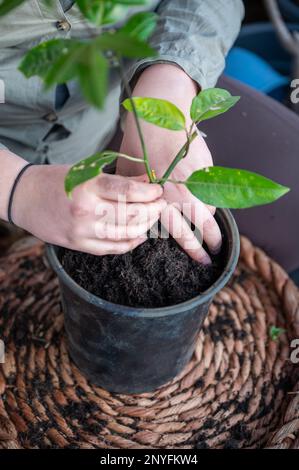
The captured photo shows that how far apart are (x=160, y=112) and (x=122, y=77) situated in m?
0.08

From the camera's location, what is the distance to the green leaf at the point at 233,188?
45cm

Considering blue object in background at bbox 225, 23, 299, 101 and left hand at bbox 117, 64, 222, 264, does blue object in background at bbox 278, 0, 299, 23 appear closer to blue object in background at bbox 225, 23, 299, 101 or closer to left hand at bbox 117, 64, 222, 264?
blue object in background at bbox 225, 23, 299, 101

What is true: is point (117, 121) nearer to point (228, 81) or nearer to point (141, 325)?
point (228, 81)

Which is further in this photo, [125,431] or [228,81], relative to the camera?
[228,81]

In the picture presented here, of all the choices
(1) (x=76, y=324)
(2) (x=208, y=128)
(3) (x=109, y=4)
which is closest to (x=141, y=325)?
(1) (x=76, y=324)

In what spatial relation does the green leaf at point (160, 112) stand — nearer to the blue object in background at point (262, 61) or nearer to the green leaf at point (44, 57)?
the green leaf at point (44, 57)

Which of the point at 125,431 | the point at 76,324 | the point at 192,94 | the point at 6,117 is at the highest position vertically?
the point at 192,94

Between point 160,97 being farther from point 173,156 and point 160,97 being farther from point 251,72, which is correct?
point 251,72

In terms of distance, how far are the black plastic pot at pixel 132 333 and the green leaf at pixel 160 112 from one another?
18 cm

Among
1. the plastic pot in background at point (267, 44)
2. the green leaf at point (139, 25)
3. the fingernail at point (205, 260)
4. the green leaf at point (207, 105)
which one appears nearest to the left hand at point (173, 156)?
the fingernail at point (205, 260)

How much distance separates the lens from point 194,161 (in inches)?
24.3

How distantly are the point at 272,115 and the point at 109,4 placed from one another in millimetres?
556

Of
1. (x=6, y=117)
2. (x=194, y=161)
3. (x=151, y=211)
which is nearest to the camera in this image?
(x=151, y=211)

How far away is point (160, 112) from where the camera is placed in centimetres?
49
